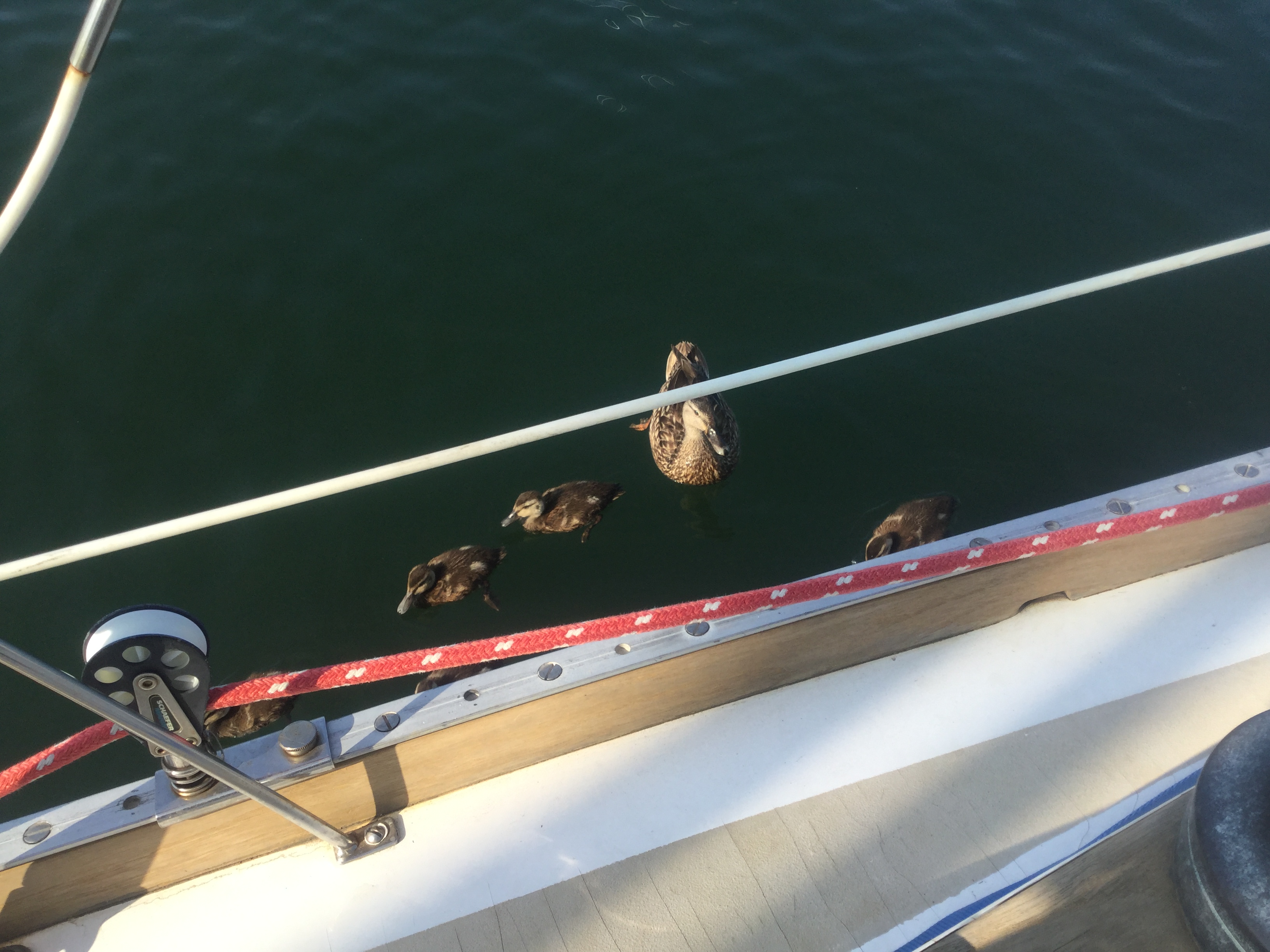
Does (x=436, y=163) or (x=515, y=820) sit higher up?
(x=436, y=163)

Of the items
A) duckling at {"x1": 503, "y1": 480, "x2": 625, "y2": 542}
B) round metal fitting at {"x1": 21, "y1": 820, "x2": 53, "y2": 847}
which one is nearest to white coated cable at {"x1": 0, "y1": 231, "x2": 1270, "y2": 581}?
round metal fitting at {"x1": 21, "y1": 820, "x2": 53, "y2": 847}

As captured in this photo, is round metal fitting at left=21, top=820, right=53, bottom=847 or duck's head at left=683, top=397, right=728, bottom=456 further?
duck's head at left=683, top=397, right=728, bottom=456

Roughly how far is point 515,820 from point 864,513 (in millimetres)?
3513

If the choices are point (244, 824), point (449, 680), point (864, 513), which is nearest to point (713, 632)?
point (244, 824)

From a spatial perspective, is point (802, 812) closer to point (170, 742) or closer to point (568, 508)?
point (170, 742)

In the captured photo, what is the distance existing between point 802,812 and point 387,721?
46.5 inches

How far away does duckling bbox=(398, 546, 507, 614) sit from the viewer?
518 centimetres

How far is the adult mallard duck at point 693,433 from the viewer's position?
18.9 feet

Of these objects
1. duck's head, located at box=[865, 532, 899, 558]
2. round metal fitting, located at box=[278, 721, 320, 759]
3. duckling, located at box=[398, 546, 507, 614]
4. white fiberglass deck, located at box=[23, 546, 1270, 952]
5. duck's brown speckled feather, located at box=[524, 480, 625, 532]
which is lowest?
duckling, located at box=[398, 546, 507, 614]

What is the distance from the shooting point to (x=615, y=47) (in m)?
8.20

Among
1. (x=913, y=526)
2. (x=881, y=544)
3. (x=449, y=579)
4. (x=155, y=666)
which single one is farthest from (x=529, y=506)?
(x=155, y=666)

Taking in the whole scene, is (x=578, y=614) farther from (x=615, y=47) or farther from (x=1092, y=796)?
(x=615, y=47)

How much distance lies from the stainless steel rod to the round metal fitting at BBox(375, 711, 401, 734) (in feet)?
0.88

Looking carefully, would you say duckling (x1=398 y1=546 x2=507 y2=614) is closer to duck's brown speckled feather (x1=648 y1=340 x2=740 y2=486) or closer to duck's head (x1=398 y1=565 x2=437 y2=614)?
duck's head (x1=398 y1=565 x2=437 y2=614)
